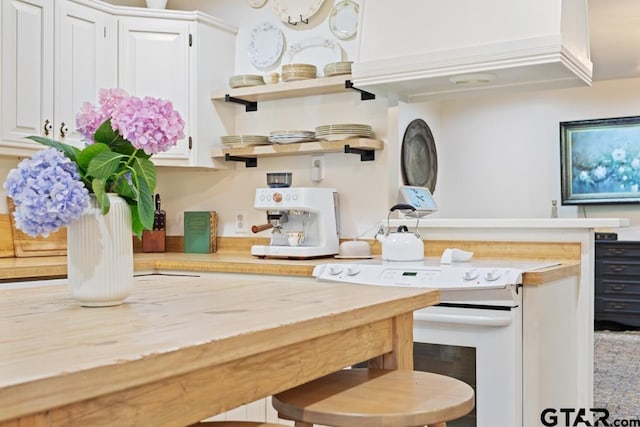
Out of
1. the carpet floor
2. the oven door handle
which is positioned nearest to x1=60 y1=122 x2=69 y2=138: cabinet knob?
the oven door handle

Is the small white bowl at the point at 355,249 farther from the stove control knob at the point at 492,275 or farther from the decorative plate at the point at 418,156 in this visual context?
the stove control knob at the point at 492,275

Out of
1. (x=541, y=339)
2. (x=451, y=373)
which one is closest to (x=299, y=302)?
(x=451, y=373)

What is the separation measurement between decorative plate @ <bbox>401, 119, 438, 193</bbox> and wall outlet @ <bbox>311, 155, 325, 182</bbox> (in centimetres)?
43

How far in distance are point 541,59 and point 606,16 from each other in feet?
8.35

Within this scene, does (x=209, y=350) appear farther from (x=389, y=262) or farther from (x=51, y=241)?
(x=51, y=241)

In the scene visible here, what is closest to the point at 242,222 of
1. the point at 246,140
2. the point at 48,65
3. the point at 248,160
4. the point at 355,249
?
the point at 248,160

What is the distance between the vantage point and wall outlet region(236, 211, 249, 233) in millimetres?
4086

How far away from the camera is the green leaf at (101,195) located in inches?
58.5

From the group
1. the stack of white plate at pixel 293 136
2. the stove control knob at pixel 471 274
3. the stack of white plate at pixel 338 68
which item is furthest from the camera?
the stack of white plate at pixel 293 136

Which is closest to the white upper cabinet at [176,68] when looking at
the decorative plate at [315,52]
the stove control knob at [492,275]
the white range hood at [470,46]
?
the decorative plate at [315,52]

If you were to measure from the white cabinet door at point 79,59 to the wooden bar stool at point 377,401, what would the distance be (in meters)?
2.40

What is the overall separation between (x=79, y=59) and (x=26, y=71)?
0.99ft

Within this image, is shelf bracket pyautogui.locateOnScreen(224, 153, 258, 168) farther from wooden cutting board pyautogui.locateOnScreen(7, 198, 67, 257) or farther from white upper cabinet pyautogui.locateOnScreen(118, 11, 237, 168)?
wooden cutting board pyautogui.locateOnScreen(7, 198, 67, 257)

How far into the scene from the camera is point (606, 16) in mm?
5074
